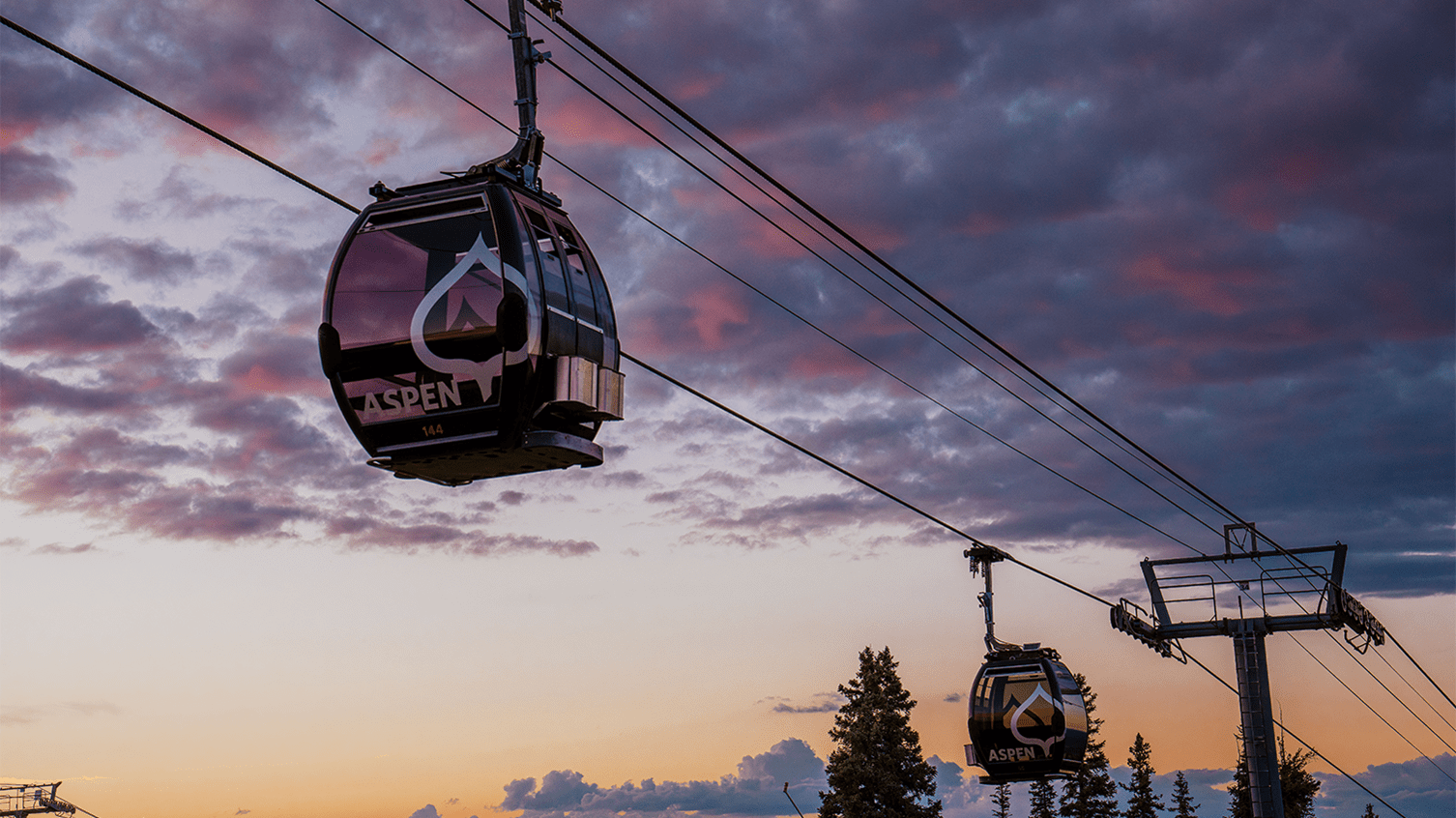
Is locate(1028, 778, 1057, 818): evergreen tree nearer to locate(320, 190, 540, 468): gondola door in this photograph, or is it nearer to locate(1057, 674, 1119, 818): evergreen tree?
locate(1057, 674, 1119, 818): evergreen tree

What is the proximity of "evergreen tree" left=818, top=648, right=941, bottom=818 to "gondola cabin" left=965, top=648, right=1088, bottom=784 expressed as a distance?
32.5 meters

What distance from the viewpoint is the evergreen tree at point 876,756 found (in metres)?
64.8

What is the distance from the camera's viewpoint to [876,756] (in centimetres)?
6588

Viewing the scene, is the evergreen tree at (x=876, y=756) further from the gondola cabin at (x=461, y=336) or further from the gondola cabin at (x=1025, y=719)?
the gondola cabin at (x=461, y=336)

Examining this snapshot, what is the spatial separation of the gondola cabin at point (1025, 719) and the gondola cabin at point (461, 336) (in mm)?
23750

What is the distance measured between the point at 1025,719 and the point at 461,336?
25048 mm

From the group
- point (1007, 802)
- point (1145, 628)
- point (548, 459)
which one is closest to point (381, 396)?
point (548, 459)

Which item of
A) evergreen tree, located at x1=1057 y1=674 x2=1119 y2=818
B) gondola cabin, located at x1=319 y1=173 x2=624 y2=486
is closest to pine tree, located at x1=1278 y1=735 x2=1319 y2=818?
evergreen tree, located at x1=1057 y1=674 x2=1119 y2=818

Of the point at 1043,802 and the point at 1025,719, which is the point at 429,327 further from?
the point at 1043,802

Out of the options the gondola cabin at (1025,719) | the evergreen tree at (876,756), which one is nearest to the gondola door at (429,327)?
the gondola cabin at (1025,719)

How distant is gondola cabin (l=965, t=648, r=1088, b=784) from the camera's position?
3231cm

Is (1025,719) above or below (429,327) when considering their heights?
below

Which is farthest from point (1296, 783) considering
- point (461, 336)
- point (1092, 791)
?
point (461, 336)

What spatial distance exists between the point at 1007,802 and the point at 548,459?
9963cm
